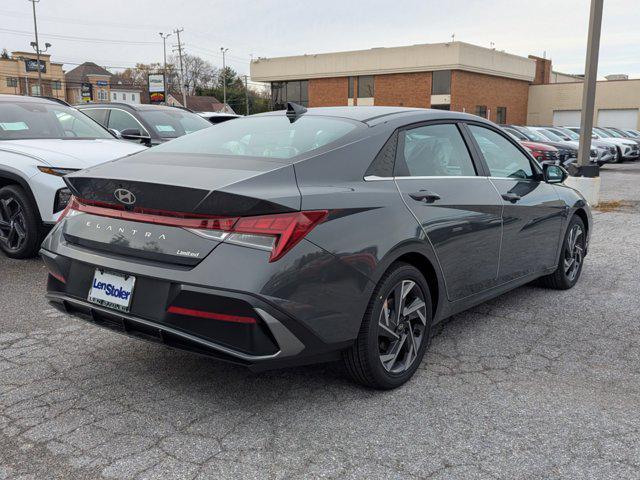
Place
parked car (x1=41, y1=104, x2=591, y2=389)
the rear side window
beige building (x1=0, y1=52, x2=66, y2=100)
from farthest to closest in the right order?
beige building (x1=0, y1=52, x2=66, y2=100) < the rear side window < parked car (x1=41, y1=104, x2=591, y2=389)

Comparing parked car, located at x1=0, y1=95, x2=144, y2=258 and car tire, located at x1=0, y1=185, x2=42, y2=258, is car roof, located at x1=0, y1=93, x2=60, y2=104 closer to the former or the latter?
parked car, located at x1=0, y1=95, x2=144, y2=258

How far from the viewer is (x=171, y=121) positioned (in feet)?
32.3

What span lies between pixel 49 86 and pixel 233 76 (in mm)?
28132

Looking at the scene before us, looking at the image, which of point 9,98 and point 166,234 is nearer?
point 166,234

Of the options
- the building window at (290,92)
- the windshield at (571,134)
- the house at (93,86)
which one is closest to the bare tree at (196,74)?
the house at (93,86)

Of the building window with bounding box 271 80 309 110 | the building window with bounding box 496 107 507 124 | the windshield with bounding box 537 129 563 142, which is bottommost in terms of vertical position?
the windshield with bounding box 537 129 563 142

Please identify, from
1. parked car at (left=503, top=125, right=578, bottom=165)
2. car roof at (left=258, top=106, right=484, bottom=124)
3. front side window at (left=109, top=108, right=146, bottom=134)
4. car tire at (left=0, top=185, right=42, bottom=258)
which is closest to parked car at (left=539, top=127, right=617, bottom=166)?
parked car at (left=503, top=125, right=578, bottom=165)

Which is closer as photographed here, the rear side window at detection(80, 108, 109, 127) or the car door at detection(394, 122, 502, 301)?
the car door at detection(394, 122, 502, 301)

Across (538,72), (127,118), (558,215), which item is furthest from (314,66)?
(558,215)

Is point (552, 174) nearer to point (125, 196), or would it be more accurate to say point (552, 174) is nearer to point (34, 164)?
point (125, 196)

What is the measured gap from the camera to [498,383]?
3572 mm

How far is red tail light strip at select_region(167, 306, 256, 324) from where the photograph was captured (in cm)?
275

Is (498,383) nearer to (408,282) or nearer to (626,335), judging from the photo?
(408,282)

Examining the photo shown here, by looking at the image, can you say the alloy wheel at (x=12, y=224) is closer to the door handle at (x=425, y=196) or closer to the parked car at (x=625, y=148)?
the door handle at (x=425, y=196)
